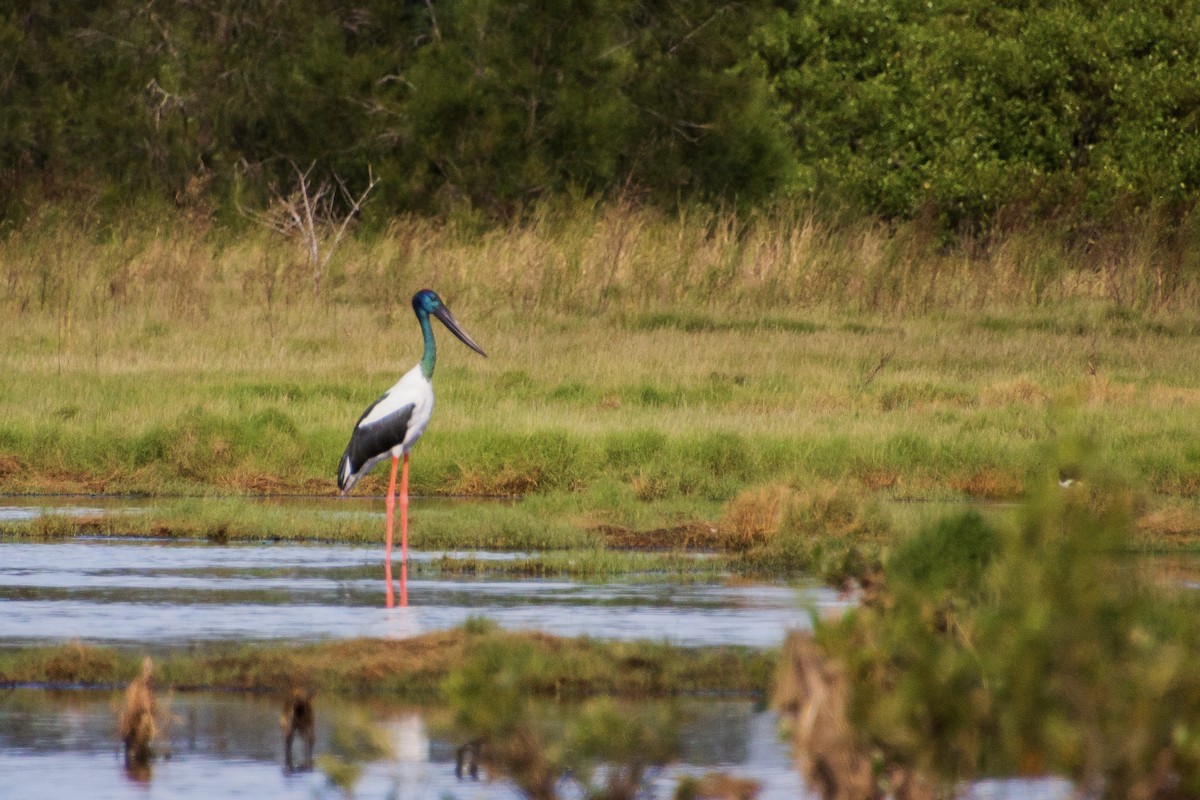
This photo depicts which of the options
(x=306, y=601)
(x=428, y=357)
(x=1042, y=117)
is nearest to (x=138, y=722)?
(x=306, y=601)

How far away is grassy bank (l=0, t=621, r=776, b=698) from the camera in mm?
8766

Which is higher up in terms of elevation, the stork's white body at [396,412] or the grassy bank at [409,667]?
the stork's white body at [396,412]

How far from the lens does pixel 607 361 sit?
2148 cm

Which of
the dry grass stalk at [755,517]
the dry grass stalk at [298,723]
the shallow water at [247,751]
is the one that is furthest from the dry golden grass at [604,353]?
the dry grass stalk at [298,723]

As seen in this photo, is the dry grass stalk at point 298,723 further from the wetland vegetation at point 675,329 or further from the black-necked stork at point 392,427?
the black-necked stork at point 392,427

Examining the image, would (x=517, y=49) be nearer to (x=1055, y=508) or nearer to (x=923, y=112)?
(x=923, y=112)

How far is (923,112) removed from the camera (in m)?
31.7

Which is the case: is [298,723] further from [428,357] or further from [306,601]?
[428,357]

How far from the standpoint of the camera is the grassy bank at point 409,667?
28.8 feet

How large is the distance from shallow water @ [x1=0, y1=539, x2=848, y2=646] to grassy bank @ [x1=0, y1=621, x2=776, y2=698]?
561 millimetres

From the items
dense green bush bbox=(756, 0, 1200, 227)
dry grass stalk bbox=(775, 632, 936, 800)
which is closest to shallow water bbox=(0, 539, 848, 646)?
dry grass stalk bbox=(775, 632, 936, 800)

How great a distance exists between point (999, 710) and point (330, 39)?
32918 millimetres

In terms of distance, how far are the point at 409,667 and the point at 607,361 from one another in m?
12.7

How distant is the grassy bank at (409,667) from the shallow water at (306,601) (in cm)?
56
